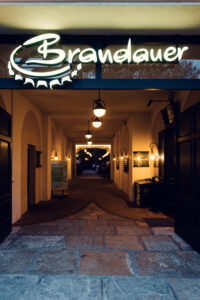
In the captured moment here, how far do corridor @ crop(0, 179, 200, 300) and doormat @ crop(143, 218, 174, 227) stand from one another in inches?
10.0

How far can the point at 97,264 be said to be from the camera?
3.41 meters

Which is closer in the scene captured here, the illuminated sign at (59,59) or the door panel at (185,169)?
the illuminated sign at (59,59)

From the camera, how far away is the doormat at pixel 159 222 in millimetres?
5418

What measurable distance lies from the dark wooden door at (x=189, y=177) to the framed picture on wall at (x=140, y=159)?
12.0 feet

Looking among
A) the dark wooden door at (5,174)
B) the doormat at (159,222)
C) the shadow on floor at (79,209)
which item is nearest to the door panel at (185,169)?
the doormat at (159,222)

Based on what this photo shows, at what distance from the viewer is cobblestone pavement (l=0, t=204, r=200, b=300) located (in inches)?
107

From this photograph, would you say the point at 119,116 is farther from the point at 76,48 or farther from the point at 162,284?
the point at 162,284

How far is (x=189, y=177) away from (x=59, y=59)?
304 centimetres

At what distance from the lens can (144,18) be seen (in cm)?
321

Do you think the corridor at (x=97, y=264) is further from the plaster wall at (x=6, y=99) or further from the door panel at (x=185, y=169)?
the plaster wall at (x=6, y=99)

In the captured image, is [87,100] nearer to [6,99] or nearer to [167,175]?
[6,99]

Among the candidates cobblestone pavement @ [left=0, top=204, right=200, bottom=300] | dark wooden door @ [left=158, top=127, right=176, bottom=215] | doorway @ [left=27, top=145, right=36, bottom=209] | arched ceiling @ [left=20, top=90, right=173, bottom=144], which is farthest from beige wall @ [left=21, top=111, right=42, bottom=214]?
dark wooden door @ [left=158, top=127, right=176, bottom=215]

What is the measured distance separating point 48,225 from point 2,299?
281cm

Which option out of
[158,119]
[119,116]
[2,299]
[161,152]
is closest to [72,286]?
[2,299]
